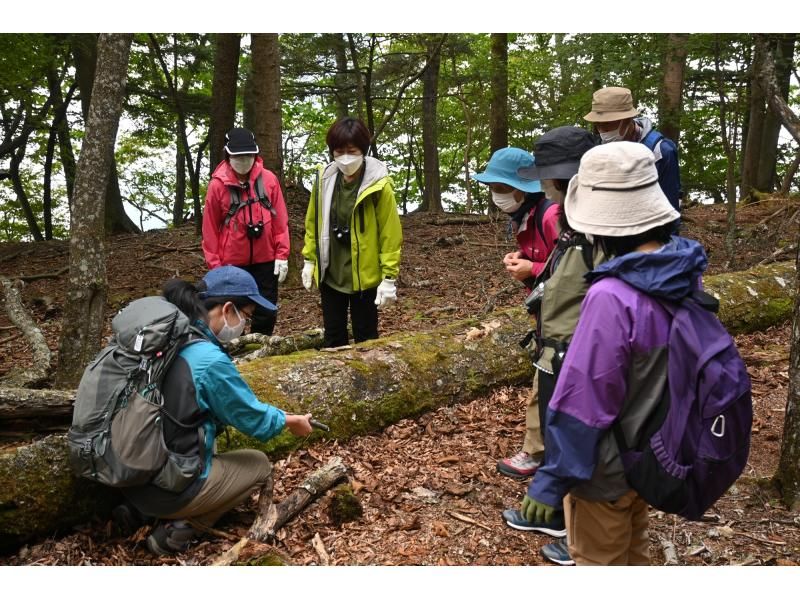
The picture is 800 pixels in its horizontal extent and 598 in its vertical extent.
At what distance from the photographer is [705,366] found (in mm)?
2209

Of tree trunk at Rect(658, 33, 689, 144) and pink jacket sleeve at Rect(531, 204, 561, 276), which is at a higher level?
tree trunk at Rect(658, 33, 689, 144)

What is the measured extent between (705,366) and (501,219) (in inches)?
471

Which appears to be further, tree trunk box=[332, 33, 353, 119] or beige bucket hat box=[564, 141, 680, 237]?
tree trunk box=[332, 33, 353, 119]

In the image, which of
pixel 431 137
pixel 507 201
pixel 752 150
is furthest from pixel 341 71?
pixel 507 201

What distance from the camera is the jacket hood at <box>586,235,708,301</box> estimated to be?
86.7 inches

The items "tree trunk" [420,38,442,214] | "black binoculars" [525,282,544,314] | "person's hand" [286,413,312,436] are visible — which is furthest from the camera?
"tree trunk" [420,38,442,214]

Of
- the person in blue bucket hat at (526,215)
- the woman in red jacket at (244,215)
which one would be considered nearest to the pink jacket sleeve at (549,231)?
the person in blue bucket hat at (526,215)

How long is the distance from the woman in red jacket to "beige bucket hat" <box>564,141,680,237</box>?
4033 millimetres

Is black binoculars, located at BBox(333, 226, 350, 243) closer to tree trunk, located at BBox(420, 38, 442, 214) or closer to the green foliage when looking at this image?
the green foliage

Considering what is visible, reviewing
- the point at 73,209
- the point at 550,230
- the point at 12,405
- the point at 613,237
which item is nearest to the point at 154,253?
the point at 73,209

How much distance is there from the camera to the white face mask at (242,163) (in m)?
6.03

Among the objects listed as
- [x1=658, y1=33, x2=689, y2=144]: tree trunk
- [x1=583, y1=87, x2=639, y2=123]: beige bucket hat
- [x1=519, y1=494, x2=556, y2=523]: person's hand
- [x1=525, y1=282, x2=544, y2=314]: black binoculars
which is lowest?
[x1=519, y1=494, x2=556, y2=523]: person's hand

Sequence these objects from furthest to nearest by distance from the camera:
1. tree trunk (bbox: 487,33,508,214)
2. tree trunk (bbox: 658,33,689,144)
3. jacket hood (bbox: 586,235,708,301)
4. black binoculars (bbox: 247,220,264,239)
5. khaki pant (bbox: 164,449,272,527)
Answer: tree trunk (bbox: 487,33,508,214), tree trunk (bbox: 658,33,689,144), black binoculars (bbox: 247,220,264,239), khaki pant (bbox: 164,449,272,527), jacket hood (bbox: 586,235,708,301)

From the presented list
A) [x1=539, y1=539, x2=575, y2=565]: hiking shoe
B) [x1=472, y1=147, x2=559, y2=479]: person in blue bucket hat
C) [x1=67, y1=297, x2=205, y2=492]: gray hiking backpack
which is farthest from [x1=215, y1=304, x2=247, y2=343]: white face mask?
[x1=539, y1=539, x2=575, y2=565]: hiking shoe
